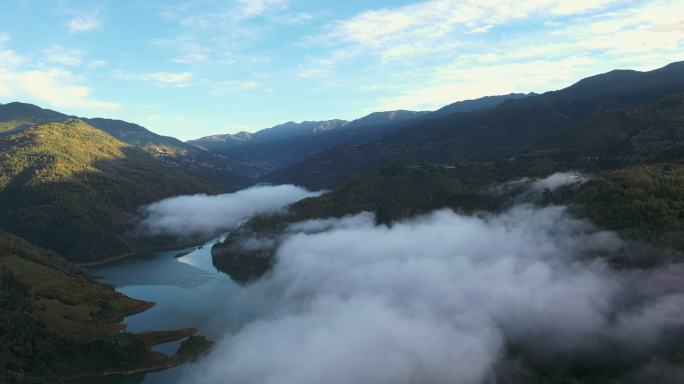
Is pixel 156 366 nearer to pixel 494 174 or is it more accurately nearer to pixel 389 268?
pixel 389 268

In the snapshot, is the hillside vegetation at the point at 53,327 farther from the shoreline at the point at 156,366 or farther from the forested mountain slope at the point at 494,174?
the forested mountain slope at the point at 494,174

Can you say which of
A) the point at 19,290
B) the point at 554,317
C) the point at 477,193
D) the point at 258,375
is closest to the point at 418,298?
the point at 554,317

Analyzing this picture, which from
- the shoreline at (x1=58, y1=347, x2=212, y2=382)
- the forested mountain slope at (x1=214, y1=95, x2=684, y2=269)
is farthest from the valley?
the forested mountain slope at (x1=214, y1=95, x2=684, y2=269)

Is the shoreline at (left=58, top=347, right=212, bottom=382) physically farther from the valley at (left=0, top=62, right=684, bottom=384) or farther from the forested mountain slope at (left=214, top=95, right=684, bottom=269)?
the forested mountain slope at (left=214, top=95, right=684, bottom=269)

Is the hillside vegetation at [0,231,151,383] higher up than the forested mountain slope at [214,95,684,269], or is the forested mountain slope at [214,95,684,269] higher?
the forested mountain slope at [214,95,684,269]

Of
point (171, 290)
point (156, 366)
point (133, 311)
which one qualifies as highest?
point (133, 311)

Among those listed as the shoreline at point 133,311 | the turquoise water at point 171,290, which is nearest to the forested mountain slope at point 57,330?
the shoreline at point 133,311

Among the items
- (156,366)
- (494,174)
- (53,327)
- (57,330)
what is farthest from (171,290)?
(494,174)

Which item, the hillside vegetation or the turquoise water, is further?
the turquoise water

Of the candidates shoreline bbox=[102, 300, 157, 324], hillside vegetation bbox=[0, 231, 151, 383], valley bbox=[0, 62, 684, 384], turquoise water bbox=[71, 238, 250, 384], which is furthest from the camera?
shoreline bbox=[102, 300, 157, 324]
